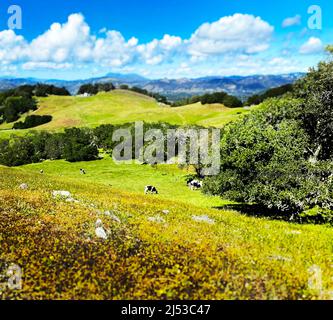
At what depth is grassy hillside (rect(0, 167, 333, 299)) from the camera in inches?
660

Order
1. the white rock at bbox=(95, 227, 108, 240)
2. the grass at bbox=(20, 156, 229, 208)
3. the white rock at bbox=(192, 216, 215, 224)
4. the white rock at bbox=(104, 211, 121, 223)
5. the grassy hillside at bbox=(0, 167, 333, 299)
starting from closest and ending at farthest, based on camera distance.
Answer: the grassy hillside at bbox=(0, 167, 333, 299) → the white rock at bbox=(95, 227, 108, 240) → the white rock at bbox=(104, 211, 121, 223) → the white rock at bbox=(192, 216, 215, 224) → the grass at bbox=(20, 156, 229, 208)

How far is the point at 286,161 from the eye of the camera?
3766 centimetres

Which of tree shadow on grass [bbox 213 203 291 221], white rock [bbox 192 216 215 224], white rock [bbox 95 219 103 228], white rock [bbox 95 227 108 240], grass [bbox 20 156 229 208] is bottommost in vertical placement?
grass [bbox 20 156 229 208]

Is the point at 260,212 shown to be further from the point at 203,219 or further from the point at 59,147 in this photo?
the point at 59,147

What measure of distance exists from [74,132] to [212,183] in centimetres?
11197

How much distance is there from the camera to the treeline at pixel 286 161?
36.6 meters

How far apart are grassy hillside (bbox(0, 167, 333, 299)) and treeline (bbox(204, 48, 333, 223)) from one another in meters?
8.51

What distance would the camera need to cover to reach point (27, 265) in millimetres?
17734

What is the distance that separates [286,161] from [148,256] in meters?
23.0

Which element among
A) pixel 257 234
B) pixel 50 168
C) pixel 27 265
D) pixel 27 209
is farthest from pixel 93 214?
pixel 50 168

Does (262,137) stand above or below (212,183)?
above

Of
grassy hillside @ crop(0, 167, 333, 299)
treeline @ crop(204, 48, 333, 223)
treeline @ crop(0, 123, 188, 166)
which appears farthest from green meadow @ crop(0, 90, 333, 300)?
treeline @ crop(0, 123, 188, 166)

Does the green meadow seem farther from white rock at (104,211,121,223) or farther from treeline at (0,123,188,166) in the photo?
treeline at (0,123,188,166)
